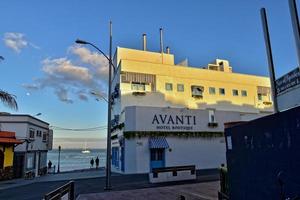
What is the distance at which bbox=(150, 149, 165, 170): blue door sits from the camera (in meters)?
25.9

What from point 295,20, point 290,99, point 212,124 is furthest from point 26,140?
point 295,20

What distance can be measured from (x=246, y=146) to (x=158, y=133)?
18.7m

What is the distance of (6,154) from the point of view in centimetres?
2664

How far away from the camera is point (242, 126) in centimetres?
816

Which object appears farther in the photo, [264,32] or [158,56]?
[158,56]

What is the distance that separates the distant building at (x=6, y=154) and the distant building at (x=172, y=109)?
1122 cm

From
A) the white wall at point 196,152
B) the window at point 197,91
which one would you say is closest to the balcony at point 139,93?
→ the white wall at point 196,152

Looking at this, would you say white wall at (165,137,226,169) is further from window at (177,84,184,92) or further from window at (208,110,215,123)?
window at (177,84,184,92)

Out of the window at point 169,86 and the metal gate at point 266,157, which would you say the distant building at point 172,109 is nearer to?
the window at point 169,86

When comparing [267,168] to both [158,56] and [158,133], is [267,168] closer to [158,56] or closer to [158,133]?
[158,133]

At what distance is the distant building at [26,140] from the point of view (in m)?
29.1

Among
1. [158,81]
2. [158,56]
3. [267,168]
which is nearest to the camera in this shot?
[267,168]

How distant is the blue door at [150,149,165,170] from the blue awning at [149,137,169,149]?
80cm

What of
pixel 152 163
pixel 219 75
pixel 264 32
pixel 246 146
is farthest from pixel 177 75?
pixel 246 146
